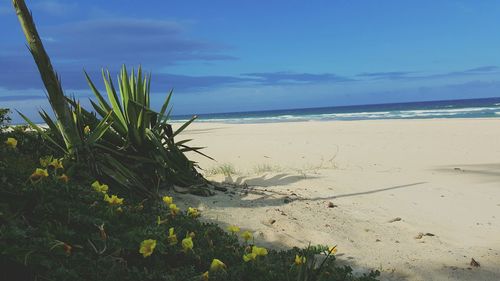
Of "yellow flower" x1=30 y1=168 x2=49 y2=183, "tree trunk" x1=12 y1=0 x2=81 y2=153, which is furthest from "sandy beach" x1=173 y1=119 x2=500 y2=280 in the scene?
"yellow flower" x1=30 y1=168 x2=49 y2=183

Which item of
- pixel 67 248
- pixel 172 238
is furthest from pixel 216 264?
pixel 67 248

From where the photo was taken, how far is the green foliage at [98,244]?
205cm

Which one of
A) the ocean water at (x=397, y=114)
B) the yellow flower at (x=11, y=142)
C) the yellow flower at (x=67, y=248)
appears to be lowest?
the ocean water at (x=397, y=114)

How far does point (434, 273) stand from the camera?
3.33 meters

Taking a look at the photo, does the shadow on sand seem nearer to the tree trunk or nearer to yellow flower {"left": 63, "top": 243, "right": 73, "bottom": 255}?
the tree trunk

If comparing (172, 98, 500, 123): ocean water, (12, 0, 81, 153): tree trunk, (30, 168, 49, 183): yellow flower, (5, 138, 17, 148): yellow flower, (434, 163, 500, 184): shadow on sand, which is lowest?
(434, 163, 500, 184): shadow on sand

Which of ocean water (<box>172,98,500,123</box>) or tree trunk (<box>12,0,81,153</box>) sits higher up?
tree trunk (<box>12,0,81,153</box>)

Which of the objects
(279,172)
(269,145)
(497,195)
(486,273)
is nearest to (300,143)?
(269,145)

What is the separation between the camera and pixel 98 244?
2377 mm

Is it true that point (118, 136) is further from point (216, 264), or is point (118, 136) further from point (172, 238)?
point (216, 264)

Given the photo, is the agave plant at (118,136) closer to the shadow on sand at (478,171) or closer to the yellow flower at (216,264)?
the yellow flower at (216,264)

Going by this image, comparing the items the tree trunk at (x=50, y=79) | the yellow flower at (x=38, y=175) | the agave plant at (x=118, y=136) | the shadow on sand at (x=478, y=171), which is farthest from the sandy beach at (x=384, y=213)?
the yellow flower at (x=38, y=175)

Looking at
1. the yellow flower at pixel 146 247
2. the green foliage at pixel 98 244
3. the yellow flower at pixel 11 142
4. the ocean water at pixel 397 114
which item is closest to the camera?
the green foliage at pixel 98 244

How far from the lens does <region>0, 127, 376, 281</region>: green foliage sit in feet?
6.73
